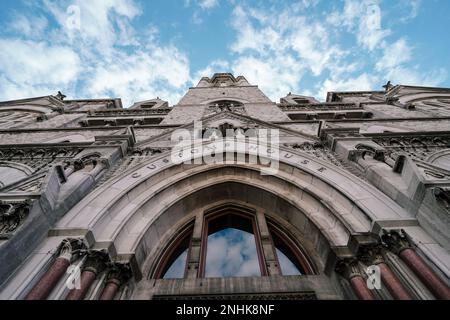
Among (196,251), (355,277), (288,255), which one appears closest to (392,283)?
(355,277)

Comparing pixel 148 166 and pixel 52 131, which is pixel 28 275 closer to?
pixel 148 166

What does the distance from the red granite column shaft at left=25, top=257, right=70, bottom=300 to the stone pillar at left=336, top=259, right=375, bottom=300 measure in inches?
171

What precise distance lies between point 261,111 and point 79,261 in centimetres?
1173

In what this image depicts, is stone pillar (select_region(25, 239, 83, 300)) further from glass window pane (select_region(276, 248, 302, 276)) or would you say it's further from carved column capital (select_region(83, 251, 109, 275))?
glass window pane (select_region(276, 248, 302, 276))

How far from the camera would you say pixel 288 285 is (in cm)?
451

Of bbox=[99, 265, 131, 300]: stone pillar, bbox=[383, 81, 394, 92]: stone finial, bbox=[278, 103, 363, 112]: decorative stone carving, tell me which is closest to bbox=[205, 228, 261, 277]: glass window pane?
bbox=[99, 265, 131, 300]: stone pillar

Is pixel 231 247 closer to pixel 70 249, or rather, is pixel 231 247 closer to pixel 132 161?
pixel 70 249

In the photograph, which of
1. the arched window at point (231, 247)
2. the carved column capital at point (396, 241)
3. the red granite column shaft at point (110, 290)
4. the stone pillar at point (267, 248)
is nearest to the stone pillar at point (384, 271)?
the carved column capital at point (396, 241)

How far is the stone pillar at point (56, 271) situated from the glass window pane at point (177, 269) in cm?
206

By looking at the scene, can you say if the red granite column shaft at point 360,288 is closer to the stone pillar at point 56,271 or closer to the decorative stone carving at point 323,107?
the stone pillar at point 56,271

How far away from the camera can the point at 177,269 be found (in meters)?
5.58

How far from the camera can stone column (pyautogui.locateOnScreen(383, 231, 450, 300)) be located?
3.26m

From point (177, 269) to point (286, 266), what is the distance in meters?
2.35
